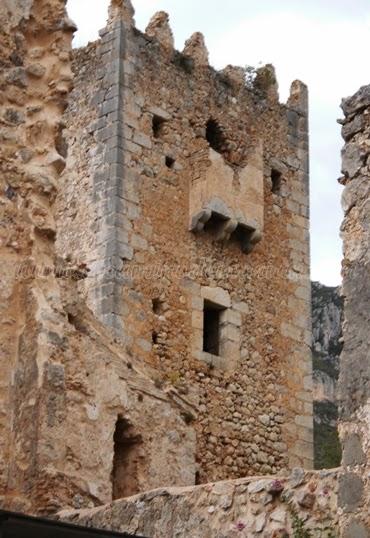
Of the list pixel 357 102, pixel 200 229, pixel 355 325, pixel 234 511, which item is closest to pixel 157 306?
pixel 200 229

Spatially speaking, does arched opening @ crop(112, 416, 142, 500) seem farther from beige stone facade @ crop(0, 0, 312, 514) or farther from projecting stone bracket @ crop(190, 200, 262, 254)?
projecting stone bracket @ crop(190, 200, 262, 254)

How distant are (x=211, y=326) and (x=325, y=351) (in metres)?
23.3

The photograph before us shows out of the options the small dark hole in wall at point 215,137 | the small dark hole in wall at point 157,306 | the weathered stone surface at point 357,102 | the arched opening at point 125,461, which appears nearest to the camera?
the weathered stone surface at point 357,102

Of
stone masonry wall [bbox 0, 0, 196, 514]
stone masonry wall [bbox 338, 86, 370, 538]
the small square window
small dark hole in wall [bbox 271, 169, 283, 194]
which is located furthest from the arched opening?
small dark hole in wall [bbox 271, 169, 283, 194]

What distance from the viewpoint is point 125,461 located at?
10.4 m

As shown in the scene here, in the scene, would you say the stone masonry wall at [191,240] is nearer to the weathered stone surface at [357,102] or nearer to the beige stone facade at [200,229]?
the beige stone facade at [200,229]

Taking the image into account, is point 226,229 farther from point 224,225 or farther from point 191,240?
point 191,240

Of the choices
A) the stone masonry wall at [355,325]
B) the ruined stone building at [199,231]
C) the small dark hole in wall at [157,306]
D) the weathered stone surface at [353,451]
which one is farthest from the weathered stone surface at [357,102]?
the small dark hole in wall at [157,306]

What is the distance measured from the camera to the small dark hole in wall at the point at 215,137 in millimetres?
19812

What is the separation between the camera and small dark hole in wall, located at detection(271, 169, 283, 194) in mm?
20656

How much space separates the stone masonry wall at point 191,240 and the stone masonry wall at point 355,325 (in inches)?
408

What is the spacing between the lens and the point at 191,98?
19.6 metres

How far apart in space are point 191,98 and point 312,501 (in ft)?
43.0

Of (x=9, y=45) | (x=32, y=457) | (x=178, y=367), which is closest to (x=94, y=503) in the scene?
(x=32, y=457)
